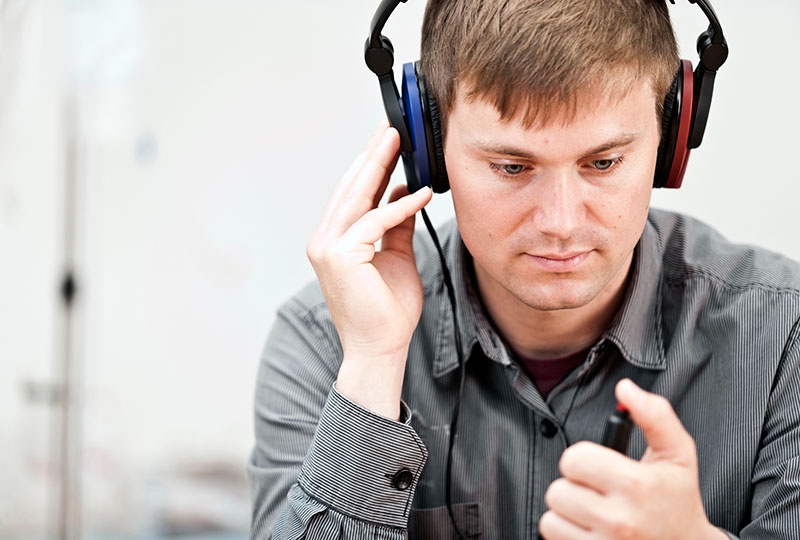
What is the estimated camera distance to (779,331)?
115 centimetres

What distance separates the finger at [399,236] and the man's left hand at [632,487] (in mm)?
571

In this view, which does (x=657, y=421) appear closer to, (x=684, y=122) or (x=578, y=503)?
(x=578, y=503)

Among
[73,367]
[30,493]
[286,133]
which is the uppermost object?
[286,133]

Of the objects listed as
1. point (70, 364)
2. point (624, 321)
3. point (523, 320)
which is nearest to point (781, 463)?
point (624, 321)

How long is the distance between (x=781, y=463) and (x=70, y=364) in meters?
1.75

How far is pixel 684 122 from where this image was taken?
1.09m

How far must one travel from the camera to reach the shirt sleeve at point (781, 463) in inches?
39.5

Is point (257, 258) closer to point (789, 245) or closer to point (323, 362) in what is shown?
point (323, 362)

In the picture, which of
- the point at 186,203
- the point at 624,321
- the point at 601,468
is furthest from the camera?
the point at 186,203

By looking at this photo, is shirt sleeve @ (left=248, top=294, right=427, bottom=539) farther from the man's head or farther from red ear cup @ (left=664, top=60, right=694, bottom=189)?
red ear cup @ (left=664, top=60, right=694, bottom=189)

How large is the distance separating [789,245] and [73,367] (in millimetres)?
1913

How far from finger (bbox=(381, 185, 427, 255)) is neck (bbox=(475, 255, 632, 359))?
161mm

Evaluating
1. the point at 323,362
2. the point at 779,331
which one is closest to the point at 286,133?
the point at 323,362

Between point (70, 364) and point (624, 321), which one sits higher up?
point (624, 321)
